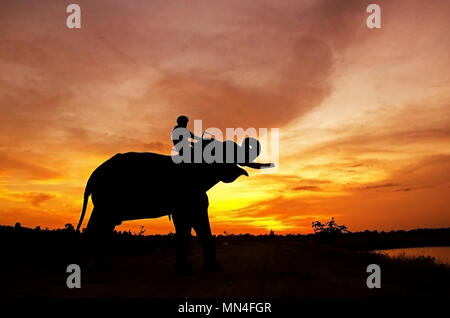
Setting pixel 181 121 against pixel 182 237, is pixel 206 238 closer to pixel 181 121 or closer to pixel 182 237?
pixel 182 237

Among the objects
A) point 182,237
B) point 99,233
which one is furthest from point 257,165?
point 99,233

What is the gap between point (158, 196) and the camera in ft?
37.8

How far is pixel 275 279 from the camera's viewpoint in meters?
9.68

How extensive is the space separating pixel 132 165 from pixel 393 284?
7303 mm

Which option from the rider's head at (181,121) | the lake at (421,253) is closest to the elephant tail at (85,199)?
the rider's head at (181,121)

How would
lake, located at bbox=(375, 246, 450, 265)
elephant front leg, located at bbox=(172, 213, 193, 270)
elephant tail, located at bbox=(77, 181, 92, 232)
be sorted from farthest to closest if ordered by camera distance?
lake, located at bbox=(375, 246, 450, 265), elephant tail, located at bbox=(77, 181, 92, 232), elephant front leg, located at bbox=(172, 213, 193, 270)

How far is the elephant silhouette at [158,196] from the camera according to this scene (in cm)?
1134

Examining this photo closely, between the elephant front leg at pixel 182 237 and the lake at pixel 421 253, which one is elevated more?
the elephant front leg at pixel 182 237

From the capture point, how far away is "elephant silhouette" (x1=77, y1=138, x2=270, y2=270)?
1134 cm

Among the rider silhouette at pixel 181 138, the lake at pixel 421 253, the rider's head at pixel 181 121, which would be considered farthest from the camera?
the lake at pixel 421 253

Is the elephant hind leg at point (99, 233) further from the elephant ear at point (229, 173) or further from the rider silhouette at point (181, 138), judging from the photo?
the elephant ear at point (229, 173)

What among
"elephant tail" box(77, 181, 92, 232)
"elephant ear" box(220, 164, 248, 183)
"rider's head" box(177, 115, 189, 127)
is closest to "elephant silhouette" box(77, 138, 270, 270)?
"elephant ear" box(220, 164, 248, 183)

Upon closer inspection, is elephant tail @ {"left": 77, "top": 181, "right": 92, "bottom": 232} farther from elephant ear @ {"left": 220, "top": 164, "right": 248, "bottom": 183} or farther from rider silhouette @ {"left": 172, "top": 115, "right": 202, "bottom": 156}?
elephant ear @ {"left": 220, "top": 164, "right": 248, "bottom": 183}
